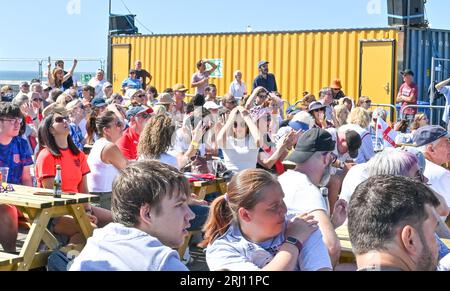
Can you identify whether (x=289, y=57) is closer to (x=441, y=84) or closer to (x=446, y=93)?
(x=446, y=93)

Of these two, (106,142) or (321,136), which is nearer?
(321,136)

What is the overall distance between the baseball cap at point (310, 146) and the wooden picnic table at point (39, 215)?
1.93 m

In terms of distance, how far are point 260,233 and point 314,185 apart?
0.66 m

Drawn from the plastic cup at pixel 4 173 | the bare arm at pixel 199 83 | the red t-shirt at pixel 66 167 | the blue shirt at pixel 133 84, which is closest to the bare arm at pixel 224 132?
the red t-shirt at pixel 66 167

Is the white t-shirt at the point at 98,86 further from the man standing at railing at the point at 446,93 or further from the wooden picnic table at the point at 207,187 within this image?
the wooden picnic table at the point at 207,187

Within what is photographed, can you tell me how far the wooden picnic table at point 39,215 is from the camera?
15.9 ft

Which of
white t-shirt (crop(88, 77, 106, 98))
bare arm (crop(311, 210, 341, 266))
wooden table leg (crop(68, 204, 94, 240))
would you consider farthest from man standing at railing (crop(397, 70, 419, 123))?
bare arm (crop(311, 210, 341, 266))

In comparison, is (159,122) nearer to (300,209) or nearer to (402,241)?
(300,209)

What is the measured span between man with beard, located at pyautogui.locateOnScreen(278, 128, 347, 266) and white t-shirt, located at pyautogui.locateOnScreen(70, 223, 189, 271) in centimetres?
126

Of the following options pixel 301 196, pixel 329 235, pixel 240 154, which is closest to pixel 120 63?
pixel 240 154

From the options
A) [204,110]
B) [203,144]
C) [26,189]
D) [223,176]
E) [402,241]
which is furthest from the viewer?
[204,110]
